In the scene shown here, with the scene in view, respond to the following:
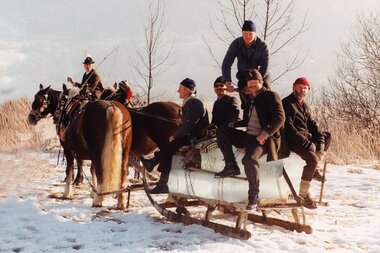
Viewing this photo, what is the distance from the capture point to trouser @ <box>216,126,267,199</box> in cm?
561

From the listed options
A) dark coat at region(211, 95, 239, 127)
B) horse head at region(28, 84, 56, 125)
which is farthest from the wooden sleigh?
horse head at region(28, 84, 56, 125)

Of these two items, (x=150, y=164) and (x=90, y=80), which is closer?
(x=150, y=164)

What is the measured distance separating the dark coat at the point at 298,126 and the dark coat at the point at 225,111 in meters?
0.77

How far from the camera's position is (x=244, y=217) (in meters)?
6.05

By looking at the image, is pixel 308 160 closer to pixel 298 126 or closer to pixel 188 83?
pixel 298 126

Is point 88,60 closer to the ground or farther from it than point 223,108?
farther from it

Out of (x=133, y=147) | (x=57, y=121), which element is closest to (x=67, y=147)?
(x=57, y=121)

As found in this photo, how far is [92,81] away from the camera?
10.0m

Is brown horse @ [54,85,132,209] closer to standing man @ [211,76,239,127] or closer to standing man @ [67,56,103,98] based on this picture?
standing man @ [67,56,103,98]

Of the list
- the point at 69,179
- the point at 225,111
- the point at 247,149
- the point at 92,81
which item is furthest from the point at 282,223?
the point at 92,81

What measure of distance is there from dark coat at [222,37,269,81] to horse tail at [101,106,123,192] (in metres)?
1.94

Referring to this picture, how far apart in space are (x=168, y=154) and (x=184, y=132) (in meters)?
0.38

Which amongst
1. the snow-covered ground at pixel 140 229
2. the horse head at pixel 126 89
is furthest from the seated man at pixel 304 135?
the horse head at pixel 126 89

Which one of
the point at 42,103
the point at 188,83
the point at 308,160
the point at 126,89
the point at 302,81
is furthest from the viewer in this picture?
the point at 42,103
